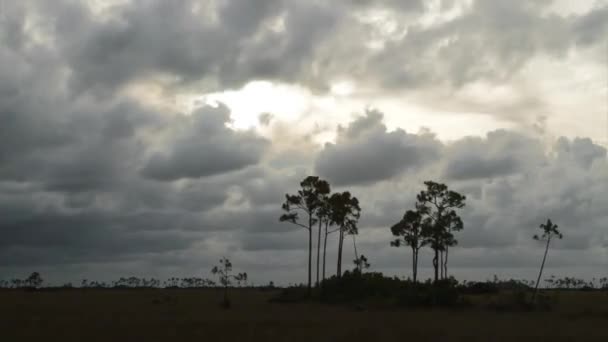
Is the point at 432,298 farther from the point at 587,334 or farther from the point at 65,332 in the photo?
the point at 65,332

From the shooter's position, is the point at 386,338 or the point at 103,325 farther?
the point at 103,325

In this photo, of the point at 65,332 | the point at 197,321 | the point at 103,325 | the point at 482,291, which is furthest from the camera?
the point at 482,291

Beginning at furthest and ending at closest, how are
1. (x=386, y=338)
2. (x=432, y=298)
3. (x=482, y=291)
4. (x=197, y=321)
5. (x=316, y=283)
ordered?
(x=482, y=291) < (x=316, y=283) < (x=432, y=298) < (x=197, y=321) < (x=386, y=338)

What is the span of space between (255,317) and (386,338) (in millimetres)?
17376

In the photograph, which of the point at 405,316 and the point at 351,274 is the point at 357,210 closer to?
the point at 351,274

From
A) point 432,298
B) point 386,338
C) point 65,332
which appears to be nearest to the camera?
point 386,338

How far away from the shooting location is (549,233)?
64562mm

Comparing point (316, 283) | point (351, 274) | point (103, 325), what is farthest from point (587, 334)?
point (316, 283)

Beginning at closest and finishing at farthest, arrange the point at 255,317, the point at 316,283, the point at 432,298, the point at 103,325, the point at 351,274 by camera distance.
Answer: the point at 103,325 < the point at 255,317 < the point at 432,298 < the point at 351,274 < the point at 316,283

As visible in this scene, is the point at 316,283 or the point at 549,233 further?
the point at 316,283

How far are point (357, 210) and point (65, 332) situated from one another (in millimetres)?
44490

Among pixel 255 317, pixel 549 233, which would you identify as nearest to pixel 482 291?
pixel 549 233

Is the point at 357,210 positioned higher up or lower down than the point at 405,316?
higher up

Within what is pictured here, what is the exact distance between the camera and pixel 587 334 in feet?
119
